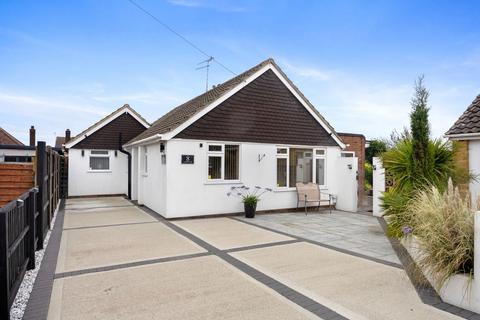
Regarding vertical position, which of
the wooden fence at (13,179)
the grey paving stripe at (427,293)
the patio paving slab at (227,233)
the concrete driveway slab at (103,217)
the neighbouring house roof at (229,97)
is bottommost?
the concrete driveway slab at (103,217)

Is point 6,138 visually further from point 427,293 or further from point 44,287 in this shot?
point 427,293

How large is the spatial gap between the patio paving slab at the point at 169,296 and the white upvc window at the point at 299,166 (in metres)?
6.87

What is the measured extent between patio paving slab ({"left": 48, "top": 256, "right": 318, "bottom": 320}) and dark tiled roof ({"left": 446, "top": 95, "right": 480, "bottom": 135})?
6148 millimetres

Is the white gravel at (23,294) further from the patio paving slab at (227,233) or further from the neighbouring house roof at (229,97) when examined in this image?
the neighbouring house roof at (229,97)

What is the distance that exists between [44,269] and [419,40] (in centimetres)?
1210

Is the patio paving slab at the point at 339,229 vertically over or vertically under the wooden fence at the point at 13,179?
under

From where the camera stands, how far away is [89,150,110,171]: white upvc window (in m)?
16.5

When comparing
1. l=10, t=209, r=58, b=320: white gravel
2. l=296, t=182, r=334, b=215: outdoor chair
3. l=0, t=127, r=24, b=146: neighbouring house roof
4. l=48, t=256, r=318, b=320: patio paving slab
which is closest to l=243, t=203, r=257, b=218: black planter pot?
l=296, t=182, r=334, b=215: outdoor chair

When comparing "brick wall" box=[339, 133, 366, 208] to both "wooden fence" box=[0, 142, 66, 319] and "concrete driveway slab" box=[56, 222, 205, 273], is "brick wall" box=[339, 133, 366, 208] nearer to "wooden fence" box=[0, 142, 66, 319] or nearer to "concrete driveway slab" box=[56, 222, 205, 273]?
"concrete driveway slab" box=[56, 222, 205, 273]

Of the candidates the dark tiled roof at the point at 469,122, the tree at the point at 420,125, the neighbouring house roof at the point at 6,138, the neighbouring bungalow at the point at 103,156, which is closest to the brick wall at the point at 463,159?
the dark tiled roof at the point at 469,122

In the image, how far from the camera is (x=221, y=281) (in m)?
4.37

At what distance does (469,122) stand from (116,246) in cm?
829

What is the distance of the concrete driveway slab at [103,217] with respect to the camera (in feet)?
29.4

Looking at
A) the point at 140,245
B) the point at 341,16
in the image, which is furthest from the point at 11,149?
the point at 341,16
